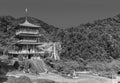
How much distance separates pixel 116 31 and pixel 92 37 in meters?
17.0

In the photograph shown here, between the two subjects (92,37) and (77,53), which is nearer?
(77,53)

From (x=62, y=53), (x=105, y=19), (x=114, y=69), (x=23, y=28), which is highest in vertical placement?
(x=105, y=19)

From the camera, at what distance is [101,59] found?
144 ft

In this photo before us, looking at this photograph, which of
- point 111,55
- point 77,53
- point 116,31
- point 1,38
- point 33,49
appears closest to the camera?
point 33,49

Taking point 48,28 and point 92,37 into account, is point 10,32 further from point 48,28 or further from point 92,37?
point 92,37

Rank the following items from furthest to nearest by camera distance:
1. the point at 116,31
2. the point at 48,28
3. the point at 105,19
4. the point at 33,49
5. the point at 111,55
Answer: the point at 48,28 < the point at 105,19 < the point at 116,31 < the point at 111,55 < the point at 33,49

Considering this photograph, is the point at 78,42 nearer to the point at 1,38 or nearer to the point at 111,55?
the point at 111,55

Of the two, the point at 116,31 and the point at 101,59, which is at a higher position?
the point at 116,31

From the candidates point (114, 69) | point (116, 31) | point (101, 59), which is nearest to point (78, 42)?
point (101, 59)

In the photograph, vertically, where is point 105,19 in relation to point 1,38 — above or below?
above

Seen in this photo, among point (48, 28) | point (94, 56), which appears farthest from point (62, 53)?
point (48, 28)

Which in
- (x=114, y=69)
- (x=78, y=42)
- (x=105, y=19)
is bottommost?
(x=114, y=69)

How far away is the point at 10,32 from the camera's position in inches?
Result: 2502

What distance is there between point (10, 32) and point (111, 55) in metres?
41.8
